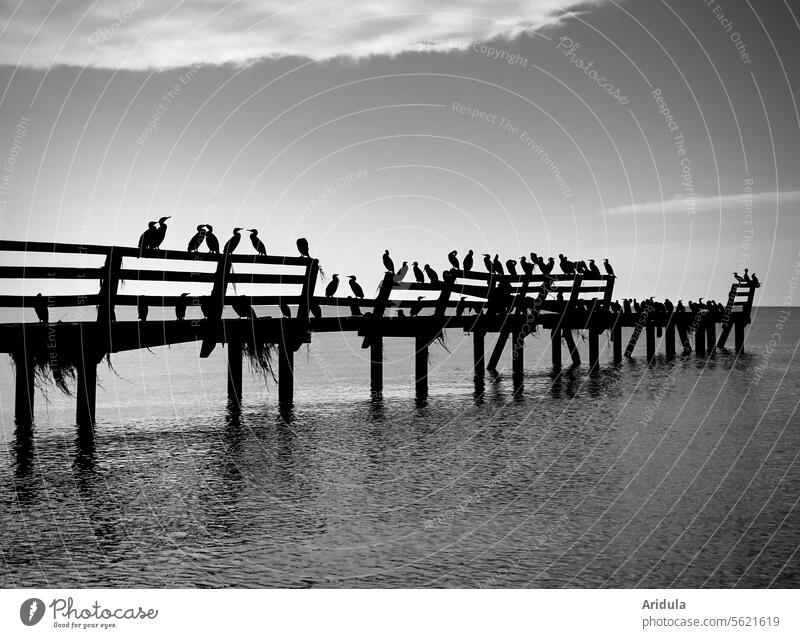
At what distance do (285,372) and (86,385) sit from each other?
661 centimetres

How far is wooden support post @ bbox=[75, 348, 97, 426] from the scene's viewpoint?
47.8ft

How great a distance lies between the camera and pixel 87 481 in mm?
11820

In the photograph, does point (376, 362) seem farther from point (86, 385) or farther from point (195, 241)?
point (86, 385)

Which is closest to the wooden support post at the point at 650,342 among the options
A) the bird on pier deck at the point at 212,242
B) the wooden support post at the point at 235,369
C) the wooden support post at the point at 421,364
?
the wooden support post at the point at 421,364

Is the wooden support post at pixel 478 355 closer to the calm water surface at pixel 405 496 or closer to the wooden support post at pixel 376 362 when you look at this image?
the wooden support post at pixel 376 362

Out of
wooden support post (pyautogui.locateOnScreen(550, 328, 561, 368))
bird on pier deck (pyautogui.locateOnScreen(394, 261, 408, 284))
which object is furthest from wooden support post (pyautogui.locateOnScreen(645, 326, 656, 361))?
bird on pier deck (pyautogui.locateOnScreen(394, 261, 408, 284))

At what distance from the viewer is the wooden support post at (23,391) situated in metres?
16.0

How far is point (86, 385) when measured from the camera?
14906 millimetres

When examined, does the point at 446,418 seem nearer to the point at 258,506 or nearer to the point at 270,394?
the point at 270,394

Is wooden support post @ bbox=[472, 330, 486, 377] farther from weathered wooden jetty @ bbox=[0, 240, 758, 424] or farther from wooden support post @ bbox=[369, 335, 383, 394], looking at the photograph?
wooden support post @ bbox=[369, 335, 383, 394]
